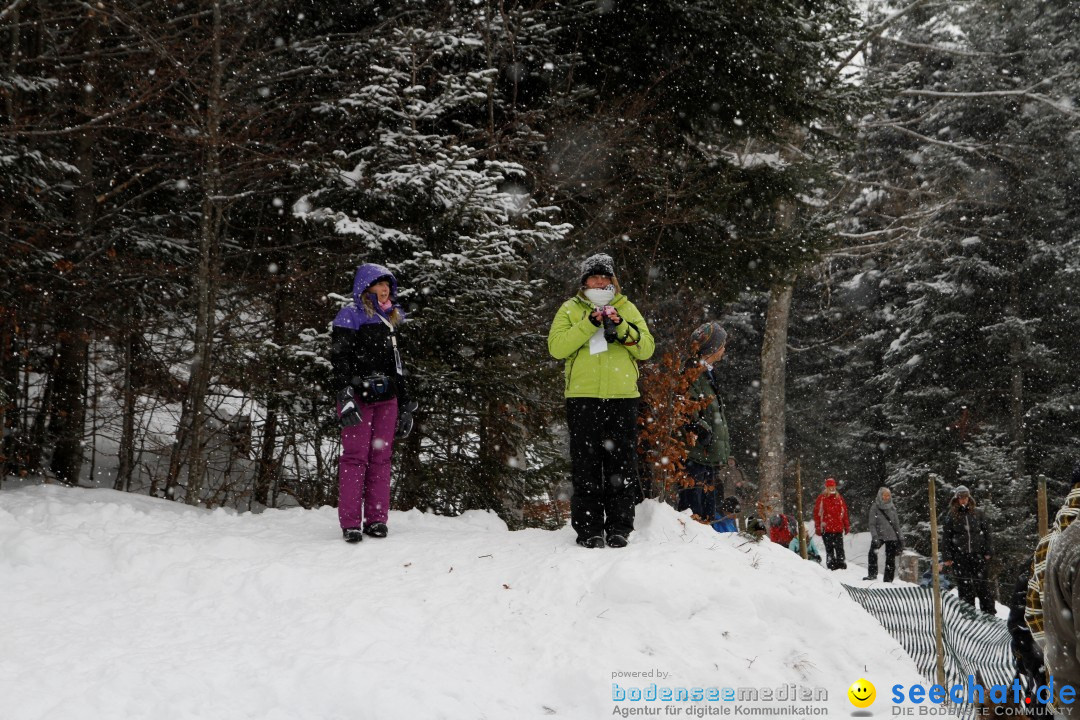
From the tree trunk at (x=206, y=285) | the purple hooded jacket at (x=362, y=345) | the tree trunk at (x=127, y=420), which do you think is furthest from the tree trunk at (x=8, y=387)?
the purple hooded jacket at (x=362, y=345)

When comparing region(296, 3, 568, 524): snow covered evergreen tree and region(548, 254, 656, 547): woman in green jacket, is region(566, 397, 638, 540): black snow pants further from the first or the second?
region(296, 3, 568, 524): snow covered evergreen tree

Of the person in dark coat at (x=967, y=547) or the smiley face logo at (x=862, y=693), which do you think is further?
the person in dark coat at (x=967, y=547)

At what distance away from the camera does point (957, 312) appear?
65.8ft

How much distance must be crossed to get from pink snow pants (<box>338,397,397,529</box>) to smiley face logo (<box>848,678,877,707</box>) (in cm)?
343

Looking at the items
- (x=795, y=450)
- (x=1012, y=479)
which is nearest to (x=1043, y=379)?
(x=1012, y=479)

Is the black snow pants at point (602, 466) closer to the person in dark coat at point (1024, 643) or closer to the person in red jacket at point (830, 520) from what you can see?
the person in dark coat at point (1024, 643)

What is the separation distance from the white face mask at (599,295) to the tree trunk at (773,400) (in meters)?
10.9

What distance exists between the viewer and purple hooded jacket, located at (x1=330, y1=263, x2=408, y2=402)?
5.66 m

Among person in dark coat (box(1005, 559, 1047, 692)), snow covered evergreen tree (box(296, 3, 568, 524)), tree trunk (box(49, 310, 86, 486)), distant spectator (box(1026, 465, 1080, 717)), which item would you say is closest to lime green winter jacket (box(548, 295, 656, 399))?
snow covered evergreen tree (box(296, 3, 568, 524))

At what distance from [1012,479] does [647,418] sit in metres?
14.1

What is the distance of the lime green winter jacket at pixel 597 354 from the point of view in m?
5.16

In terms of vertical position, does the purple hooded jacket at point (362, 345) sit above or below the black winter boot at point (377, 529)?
above

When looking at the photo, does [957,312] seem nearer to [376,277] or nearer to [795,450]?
[795,450]

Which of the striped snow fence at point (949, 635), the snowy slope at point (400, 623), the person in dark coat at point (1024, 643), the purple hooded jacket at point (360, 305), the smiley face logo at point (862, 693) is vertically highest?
the purple hooded jacket at point (360, 305)
